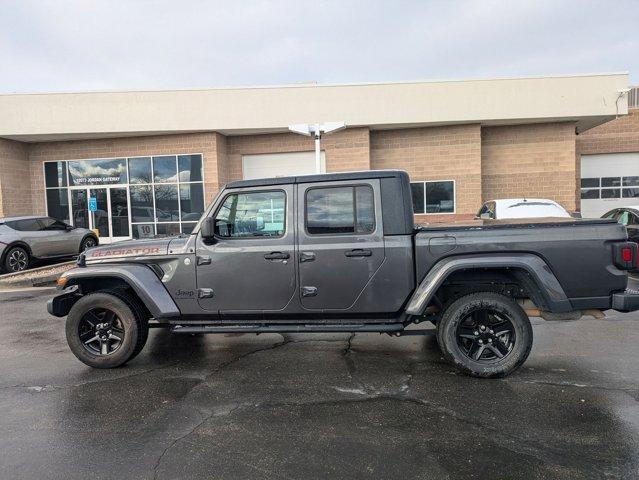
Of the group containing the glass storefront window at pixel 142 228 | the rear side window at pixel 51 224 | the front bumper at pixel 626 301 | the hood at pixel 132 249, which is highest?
the rear side window at pixel 51 224

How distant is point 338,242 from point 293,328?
Answer: 99 centimetres

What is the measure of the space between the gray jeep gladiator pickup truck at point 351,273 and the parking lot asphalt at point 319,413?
1.62 feet

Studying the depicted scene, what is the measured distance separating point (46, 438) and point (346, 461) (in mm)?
2306

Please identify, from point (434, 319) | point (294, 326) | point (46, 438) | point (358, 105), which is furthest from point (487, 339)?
point (358, 105)

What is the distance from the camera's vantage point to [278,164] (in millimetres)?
19078

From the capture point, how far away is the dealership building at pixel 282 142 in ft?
56.9

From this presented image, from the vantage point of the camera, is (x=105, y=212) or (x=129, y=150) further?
(x=105, y=212)

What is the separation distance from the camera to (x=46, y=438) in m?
3.60

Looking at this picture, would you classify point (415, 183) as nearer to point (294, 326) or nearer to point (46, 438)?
point (294, 326)

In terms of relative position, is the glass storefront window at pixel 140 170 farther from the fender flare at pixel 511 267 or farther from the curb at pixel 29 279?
the fender flare at pixel 511 267

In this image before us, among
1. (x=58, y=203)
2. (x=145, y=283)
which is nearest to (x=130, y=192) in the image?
(x=58, y=203)

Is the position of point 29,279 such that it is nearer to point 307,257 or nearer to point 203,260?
point 203,260

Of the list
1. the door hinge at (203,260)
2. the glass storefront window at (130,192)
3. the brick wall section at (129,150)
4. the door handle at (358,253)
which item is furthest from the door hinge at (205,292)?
the glass storefront window at (130,192)

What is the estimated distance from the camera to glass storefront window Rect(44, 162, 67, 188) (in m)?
19.7
